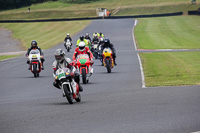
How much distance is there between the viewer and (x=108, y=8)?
10206cm

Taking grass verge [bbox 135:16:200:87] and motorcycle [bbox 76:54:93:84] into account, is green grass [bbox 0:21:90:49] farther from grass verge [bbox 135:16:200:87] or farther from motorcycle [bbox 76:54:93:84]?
motorcycle [bbox 76:54:93:84]

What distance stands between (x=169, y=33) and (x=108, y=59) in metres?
38.3

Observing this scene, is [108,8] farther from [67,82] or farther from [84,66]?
[67,82]

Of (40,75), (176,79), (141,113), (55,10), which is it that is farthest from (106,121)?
(55,10)

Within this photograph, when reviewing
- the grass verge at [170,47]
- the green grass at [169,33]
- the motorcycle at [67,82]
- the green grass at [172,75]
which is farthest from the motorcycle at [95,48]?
the motorcycle at [67,82]

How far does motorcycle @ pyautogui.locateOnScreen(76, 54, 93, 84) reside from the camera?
17.4 metres

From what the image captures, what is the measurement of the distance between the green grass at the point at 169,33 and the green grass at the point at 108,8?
585 inches

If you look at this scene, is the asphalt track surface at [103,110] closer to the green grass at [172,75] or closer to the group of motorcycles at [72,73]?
the group of motorcycles at [72,73]

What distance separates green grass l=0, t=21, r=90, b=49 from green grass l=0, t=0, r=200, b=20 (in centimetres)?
1632

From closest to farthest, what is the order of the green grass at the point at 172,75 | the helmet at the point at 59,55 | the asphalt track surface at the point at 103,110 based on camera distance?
1. the asphalt track surface at the point at 103,110
2. the helmet at the point at 59,55
3. the green grass at the point at 172,75

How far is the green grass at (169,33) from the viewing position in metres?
44.7

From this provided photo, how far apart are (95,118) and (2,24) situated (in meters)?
74.8

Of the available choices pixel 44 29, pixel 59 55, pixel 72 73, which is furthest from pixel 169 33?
pixel 72 73

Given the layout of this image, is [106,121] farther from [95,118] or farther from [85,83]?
[85,83]
